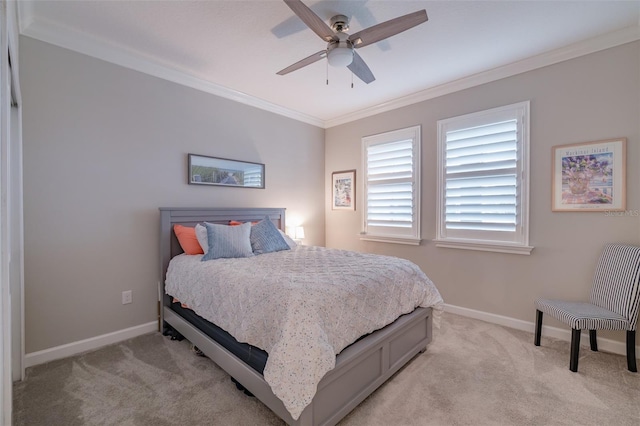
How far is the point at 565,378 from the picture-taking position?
2.11 metres

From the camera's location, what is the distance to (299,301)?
1586mm

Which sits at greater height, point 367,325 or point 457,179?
point 457,179

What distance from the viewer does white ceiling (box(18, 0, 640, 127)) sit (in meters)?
2.12

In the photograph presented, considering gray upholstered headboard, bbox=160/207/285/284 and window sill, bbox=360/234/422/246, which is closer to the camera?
gray upholstered headboard, bbox=160/207/285/284

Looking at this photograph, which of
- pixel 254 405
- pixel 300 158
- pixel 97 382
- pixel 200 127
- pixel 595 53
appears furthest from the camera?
pixel 300 158

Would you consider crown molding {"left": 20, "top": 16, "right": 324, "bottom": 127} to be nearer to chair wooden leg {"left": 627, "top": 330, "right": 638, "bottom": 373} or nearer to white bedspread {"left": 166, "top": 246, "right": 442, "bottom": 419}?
white bedspread {"left": 166, "top": 246, "right": 442, "bottom": 419}

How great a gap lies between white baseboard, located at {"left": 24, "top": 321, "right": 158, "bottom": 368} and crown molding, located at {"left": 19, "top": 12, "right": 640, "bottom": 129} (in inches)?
102

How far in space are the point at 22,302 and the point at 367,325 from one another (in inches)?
101

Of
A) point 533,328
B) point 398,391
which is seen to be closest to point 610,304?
point 533,328

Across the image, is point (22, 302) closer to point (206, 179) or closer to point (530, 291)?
point (206, 179)

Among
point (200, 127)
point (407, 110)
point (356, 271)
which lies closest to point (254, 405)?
point (356, 271)

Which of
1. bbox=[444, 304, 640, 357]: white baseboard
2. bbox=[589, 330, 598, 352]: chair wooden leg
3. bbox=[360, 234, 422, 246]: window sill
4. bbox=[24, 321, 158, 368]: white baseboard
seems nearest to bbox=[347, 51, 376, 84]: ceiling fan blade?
bbox=[360, 234, 422, 246]: window sill

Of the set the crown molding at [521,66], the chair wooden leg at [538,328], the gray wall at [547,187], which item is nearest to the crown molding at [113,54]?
the crown molding at [521,66]

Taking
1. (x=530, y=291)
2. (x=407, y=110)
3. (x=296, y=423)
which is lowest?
(x=296, y=423)
